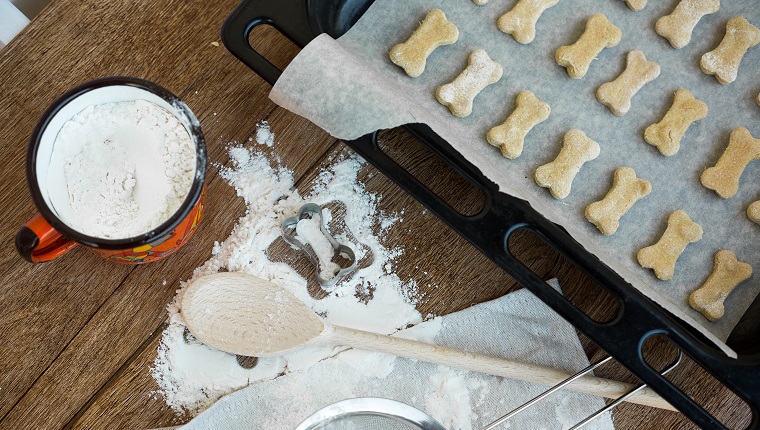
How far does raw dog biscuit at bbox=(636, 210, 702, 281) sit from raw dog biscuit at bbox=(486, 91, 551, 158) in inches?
7.3

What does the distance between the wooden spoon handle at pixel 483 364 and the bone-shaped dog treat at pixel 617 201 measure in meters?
0.17

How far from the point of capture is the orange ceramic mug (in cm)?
67

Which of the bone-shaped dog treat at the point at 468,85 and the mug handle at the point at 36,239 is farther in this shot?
the bone-shaped dog treat at the point at 468,85

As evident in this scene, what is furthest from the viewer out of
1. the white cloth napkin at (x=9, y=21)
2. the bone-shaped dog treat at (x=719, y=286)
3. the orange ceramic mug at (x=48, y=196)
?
the white cloth napkin at (x=9, y=21)

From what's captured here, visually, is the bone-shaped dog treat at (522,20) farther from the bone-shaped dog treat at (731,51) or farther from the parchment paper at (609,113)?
the bone-shaped dog treat at (731,51)

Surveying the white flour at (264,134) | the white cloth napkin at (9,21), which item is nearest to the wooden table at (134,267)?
the white flour at (264,134)

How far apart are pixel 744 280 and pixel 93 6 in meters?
0.83

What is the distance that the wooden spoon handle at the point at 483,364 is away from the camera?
0.80m

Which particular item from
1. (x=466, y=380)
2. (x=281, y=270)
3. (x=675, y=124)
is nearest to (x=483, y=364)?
(x=466, y=380)

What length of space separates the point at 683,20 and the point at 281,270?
57 cm

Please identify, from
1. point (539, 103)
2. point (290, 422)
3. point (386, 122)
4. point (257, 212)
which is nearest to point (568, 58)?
point (539, 103)

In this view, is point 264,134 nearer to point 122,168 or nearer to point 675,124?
point 122,168

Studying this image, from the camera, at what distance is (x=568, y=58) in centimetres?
84

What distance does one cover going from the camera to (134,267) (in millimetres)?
820
